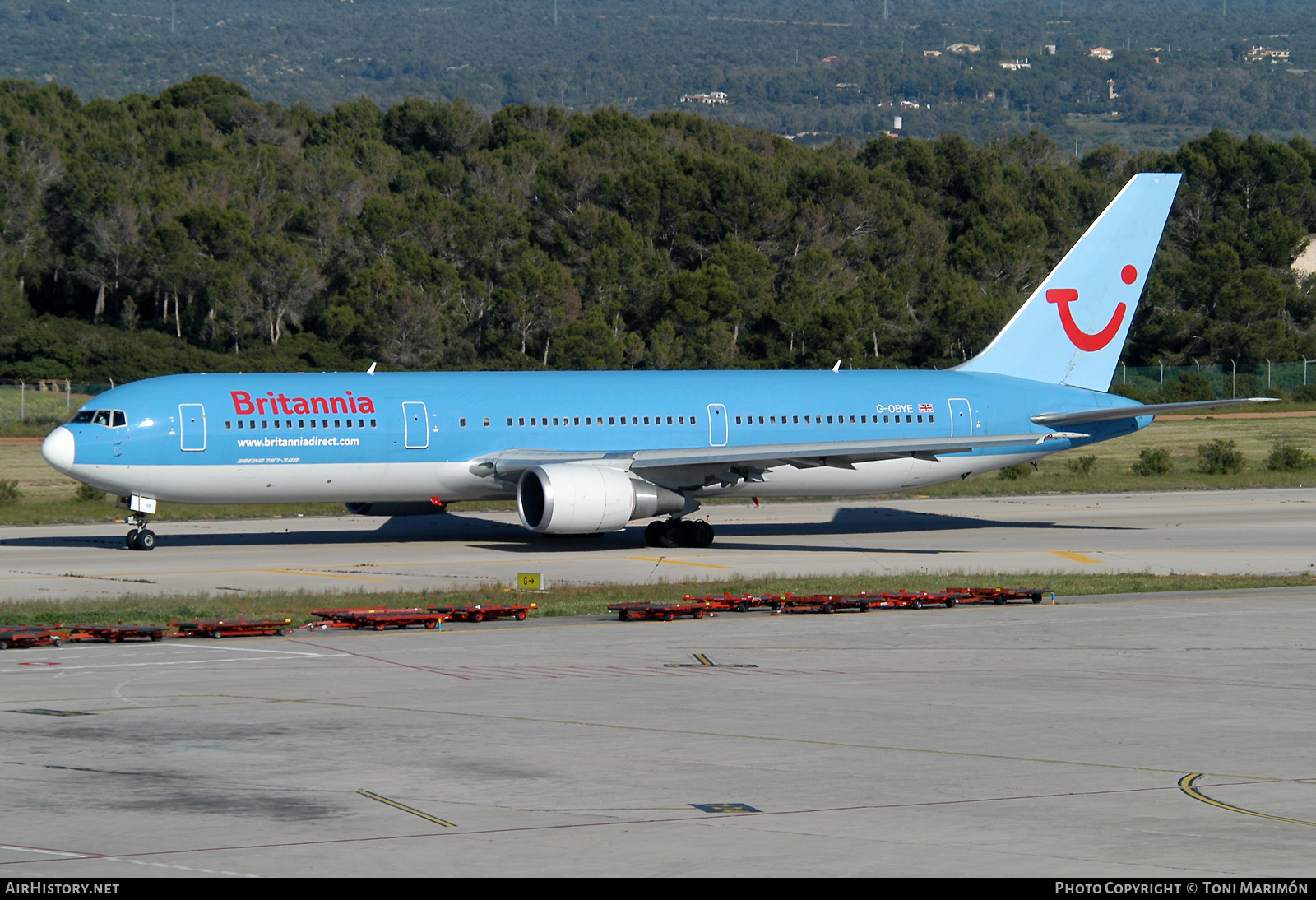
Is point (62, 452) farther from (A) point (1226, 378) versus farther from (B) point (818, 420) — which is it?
(A) point (1226, 378)

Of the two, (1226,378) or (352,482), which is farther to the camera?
(1226,378)

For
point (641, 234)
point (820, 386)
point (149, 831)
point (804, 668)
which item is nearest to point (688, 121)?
point (641, 234)

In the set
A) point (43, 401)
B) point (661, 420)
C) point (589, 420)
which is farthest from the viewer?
point (43, 401)

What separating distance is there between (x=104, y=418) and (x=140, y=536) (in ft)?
9.63

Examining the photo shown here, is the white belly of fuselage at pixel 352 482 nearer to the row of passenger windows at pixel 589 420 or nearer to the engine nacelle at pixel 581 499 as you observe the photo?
the row of passenger windows at pixel 589 420

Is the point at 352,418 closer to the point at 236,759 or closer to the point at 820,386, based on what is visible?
the point at 820,386

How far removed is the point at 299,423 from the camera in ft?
114

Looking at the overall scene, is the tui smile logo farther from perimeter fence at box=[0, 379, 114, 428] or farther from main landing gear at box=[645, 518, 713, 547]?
perimeter fence at box=[0, 379, 114, 428]

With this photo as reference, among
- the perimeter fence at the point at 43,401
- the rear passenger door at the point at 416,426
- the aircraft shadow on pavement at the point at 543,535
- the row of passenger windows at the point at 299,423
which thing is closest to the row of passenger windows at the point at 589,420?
the rear passenger door at the point at 416,426

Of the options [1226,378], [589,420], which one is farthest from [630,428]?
[1226,378]

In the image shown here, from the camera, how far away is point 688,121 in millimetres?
134500

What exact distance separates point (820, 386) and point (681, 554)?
6.90 metres

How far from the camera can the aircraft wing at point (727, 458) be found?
1391 inches

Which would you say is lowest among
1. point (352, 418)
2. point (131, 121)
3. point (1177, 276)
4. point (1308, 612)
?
point (1308, 612)
